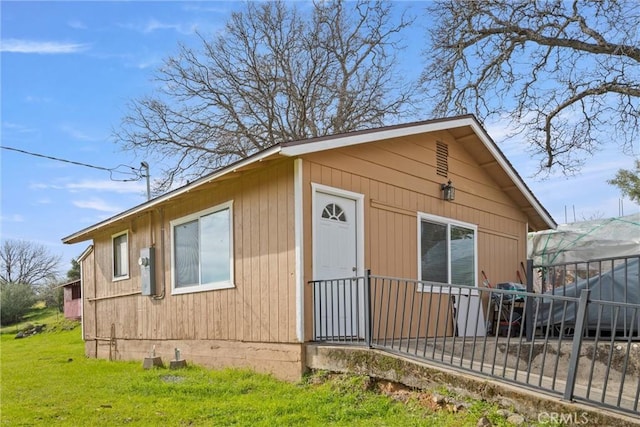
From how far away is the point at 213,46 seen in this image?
63.6 ft

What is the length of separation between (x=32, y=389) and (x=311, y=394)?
3750 mm

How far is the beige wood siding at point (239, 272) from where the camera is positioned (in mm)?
6312

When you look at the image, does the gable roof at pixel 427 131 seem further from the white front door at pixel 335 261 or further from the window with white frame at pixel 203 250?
the white front door at pixel 335 261

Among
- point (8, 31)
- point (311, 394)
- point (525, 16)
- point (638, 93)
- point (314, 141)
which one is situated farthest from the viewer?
point (525, 16)

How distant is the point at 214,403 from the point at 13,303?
27.1 m

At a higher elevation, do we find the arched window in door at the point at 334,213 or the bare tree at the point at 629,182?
the bare tree at the point at 629,182

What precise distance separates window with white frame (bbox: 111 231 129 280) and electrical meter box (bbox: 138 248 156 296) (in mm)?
1204

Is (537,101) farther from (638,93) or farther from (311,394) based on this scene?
(311,394)

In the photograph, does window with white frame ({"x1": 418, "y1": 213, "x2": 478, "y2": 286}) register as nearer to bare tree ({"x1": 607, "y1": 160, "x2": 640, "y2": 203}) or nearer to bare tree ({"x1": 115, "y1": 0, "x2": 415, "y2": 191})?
bare tree ({"x1": 115, "y1": 0, "x2": 415, "y2": 191})

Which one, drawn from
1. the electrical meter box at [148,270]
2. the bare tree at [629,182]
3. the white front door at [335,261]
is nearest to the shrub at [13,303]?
the electrical meter box at [148,270]

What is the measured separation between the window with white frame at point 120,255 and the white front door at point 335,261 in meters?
5.17

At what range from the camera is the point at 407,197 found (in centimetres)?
768

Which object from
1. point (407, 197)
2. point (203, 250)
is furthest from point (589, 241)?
point (203, 250)

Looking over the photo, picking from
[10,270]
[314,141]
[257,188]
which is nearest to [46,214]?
[257,188]
